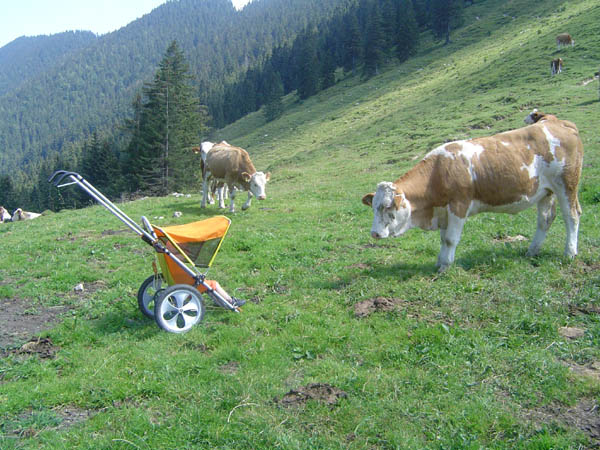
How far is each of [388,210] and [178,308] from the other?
4123 millimetres

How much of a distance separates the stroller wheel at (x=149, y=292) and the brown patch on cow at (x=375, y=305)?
348 cm

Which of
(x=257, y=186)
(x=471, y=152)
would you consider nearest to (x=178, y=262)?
(x=471, y=152)

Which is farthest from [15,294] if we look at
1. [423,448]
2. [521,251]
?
[521,251]

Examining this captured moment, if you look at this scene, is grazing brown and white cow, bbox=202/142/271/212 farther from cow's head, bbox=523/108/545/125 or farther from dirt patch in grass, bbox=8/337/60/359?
dirt patch in grass, bbox=8/337/60/359

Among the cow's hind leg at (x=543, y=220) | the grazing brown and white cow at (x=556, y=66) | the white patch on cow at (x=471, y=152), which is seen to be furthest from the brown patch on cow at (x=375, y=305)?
the grazing brown and white cow at (x=556, y=66)

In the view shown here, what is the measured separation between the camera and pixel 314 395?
5.09 metres

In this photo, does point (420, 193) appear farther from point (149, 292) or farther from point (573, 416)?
point (149, 292)

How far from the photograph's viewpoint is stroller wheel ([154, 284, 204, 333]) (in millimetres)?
6824

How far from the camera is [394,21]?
297ft

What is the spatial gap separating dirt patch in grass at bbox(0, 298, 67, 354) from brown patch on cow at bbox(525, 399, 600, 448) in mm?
7433

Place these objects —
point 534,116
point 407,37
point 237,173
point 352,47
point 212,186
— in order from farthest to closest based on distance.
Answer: point 352,47, point 407,37, point 212,186, point 237,173, point 534,116

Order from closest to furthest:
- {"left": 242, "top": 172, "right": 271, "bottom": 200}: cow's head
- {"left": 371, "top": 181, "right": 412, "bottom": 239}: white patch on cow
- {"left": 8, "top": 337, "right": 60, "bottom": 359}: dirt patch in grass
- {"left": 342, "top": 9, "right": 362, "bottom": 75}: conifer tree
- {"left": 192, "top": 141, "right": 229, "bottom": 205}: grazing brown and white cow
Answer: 1. {"left": 8, "top": 337, "right": 60, "bottom": 359}: dirt patch in grass
2. {"left": 371, "top": 181, "right": 412, "bottom": 239}: white patch on cow
3. {"left": 242, "top": 172, "right": 271, "bottom": 200}: cow's head
4. {"left": 192, "top": 141, "right": 229, "bottom": 205}: grazing brown and white cow
5. {"left": 342, "top": 9, "right": 362, "bottom": 75}: conifer tree

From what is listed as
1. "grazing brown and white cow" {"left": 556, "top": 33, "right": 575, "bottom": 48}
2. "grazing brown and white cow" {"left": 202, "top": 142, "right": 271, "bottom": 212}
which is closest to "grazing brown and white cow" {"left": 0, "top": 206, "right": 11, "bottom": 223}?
"grazing brown and white cow" {"left": 202, "top": 142, "right": 271, "bottom": 212}

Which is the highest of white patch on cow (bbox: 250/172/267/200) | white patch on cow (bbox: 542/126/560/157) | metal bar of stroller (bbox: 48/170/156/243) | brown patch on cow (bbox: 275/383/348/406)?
metal bar of stroller (bbox: 48/170/156/243)
